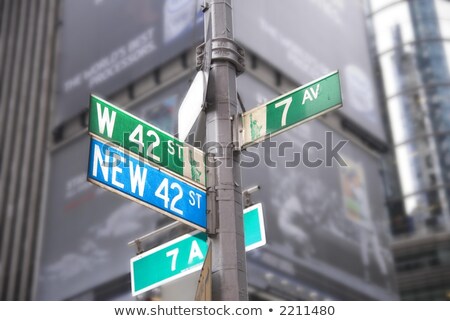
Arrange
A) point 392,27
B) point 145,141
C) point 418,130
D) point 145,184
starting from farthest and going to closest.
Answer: point 392,27, point 418,130, point 145,141, point 145,184

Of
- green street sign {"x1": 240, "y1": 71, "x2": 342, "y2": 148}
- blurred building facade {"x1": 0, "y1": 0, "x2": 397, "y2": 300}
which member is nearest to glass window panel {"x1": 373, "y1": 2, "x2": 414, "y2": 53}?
blurred building facade {"x1": 0, "y1": 0, "x2": 397, "y2": 300}

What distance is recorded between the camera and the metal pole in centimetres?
618

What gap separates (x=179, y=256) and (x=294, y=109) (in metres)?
1.81

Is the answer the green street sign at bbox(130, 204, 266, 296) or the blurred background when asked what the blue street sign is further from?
the blurred background

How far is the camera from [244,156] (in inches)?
938

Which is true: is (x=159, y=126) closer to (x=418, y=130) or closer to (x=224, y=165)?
(x=224, y=165)

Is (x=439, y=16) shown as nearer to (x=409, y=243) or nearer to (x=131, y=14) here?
(x=409, y=243)

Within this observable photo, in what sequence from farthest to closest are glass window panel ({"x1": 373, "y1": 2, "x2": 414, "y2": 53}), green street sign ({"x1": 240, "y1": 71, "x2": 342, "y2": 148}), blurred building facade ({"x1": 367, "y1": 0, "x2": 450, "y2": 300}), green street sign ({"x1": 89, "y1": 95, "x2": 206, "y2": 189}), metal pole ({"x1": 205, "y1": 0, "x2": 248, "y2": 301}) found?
glass window panel ({"x1": 373, "y1": 2, "x2": 414, "y2": 53}) → blurred building facade ({"x1": 367, "y1": 0, "x2": 450, "y2": 300}) → green street sign ({"x1": 240, "y1": 71, "x2": 342, "y2": 148}) → green street sign ({"x1": 89, "y1": 95, "x2": 206, "y2": 189}) → metal pole ({"x1": 205, "y1": 0, "x2": 248, "y2": 301})

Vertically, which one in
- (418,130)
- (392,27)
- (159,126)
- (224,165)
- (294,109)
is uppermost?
(392,27)

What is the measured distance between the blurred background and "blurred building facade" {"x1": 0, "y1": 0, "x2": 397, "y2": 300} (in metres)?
0.07

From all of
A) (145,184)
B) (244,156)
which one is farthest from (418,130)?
(145,184)

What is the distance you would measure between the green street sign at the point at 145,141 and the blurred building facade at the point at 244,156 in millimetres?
16376

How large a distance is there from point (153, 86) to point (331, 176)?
27.1 ft

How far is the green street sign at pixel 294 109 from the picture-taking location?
263 inches
